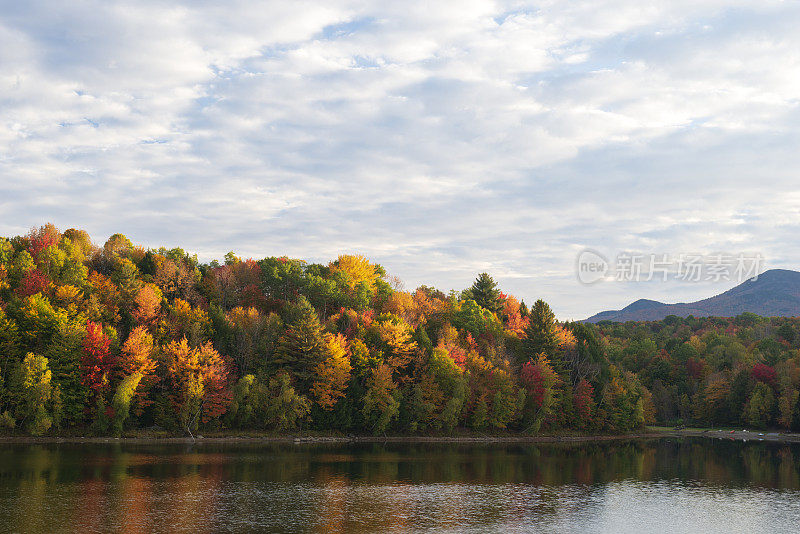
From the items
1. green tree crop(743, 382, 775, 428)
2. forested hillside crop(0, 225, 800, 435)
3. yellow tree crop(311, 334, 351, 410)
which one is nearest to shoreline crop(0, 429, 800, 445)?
forested hillside crop(0, 225, 800, 435)

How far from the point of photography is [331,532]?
45.8m

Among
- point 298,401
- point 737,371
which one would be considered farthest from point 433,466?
point 737,371

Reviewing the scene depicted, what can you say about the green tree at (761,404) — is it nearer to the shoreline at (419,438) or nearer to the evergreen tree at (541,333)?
the shoreline at (419,438)

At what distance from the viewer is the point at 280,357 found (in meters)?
118

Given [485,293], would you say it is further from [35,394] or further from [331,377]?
[35,394]

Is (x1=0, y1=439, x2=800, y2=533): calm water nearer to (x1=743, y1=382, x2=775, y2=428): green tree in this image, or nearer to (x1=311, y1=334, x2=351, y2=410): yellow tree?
(x1=311, y1=334, x2=351, y2=410): yellow tree

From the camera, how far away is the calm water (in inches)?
1922

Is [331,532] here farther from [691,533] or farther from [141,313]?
[141,313]

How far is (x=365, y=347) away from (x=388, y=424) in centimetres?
1450

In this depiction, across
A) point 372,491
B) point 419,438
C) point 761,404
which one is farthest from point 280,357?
point 761,404

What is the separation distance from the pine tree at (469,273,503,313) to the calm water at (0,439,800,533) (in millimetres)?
79006

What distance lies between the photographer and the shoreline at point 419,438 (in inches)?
3689

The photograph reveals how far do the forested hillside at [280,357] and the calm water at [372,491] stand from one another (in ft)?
37.9

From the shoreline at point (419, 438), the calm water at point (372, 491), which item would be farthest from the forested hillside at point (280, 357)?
the calm water at point (372, 491)
